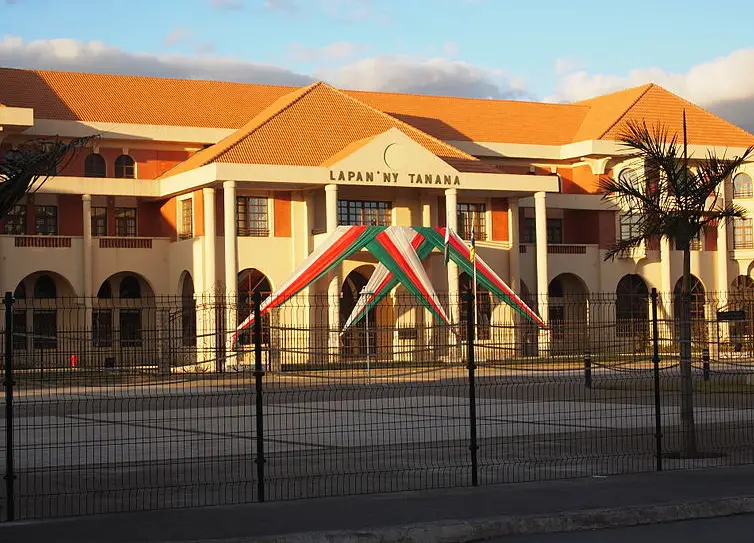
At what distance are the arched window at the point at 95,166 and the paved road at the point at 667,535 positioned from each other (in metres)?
48.3

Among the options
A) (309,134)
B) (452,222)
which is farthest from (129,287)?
(452,222)

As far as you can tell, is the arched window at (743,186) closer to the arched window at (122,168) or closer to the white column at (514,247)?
the white column at (514,247)

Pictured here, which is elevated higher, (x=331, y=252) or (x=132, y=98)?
(x=132, y=98)

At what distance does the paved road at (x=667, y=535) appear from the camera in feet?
36.2

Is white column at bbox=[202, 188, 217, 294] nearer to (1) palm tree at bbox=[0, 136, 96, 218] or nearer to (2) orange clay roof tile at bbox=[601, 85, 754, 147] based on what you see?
(2) orange clay roof tile at bbox=[601, 85, 754, 147]

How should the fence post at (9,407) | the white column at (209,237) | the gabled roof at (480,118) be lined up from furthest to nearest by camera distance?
the gabled roof at (480,118)
the white column at (209,237)
the fence post at (9,407)

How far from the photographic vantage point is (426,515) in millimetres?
11742

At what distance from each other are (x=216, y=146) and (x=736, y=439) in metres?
39.2

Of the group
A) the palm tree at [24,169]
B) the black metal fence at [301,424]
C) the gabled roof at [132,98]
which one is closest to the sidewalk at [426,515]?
the black metal fence at [301,424]

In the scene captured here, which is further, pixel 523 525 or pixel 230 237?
pixel 230 237

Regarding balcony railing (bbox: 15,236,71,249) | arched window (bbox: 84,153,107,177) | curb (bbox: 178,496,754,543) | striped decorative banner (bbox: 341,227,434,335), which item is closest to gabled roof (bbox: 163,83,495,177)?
arched window (bbox: 84,153,107,177)

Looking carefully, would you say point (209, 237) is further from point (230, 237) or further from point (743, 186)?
point (743, 186)

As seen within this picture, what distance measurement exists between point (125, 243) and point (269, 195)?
21.7 ft

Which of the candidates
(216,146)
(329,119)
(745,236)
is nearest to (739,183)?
(745,236)
